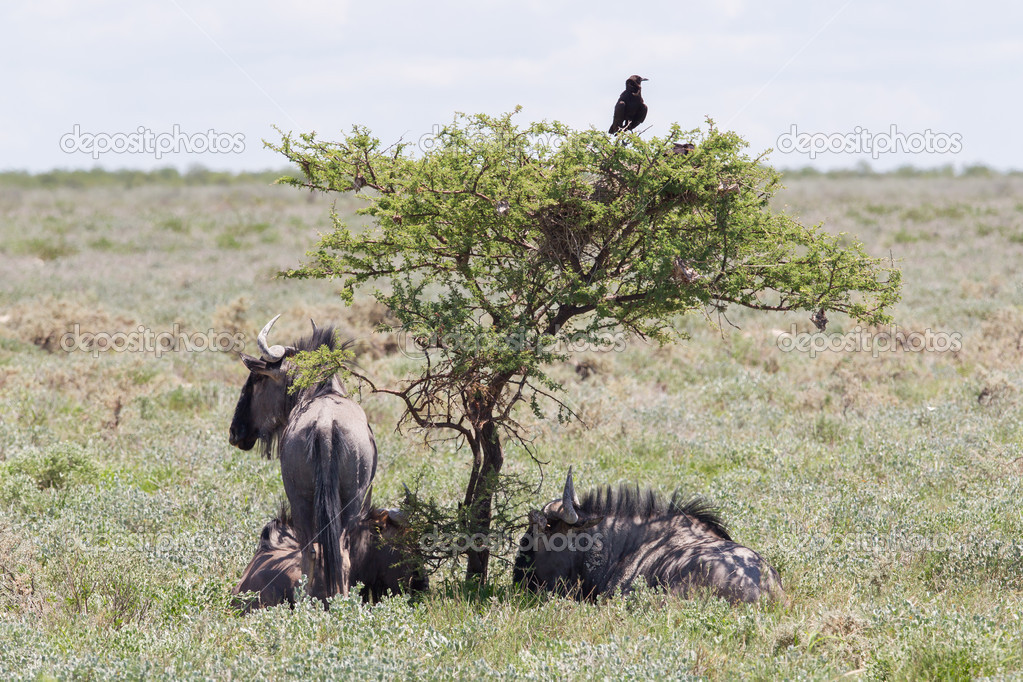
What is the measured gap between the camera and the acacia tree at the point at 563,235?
5.65m

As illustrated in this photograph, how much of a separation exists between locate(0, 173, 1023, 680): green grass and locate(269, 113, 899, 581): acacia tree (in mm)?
1830

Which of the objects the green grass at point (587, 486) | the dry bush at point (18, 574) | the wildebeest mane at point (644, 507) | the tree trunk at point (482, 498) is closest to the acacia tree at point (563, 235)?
the tree trunk at point (482, 498)

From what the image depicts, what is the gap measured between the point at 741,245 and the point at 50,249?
27.0 meters

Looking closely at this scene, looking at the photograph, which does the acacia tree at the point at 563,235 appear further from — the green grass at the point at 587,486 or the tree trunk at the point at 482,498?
the green grass at the point at 587,486

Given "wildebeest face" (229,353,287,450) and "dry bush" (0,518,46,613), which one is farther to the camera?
"wildebeest face" (229,353,287,450)

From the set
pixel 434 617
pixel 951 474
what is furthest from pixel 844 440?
pixel 434 617

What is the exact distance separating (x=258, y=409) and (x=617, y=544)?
298 cm

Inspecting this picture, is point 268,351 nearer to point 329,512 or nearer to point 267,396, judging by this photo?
point 267,396

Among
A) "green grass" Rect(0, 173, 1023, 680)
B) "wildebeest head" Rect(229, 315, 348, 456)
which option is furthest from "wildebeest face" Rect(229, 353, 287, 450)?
"green grass" Rect(0, 173, 1023, 680)

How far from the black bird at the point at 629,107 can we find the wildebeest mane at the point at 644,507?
267 cm

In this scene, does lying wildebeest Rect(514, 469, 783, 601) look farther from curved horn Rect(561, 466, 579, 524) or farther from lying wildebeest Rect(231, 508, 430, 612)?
lying wildebeest Rect(231, 508, 430, 612)

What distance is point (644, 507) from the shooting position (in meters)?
6.68

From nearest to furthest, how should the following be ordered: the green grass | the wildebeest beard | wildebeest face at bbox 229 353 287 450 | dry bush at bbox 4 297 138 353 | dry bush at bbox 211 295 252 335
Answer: the green grass < the wildebeest beard < wildebeest face at bbox 229 353 287 450 < dry bush at bbox 4 297 138 353 < dry bush at bbox 211 295 252 335

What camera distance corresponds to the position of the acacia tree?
18.5 ft
